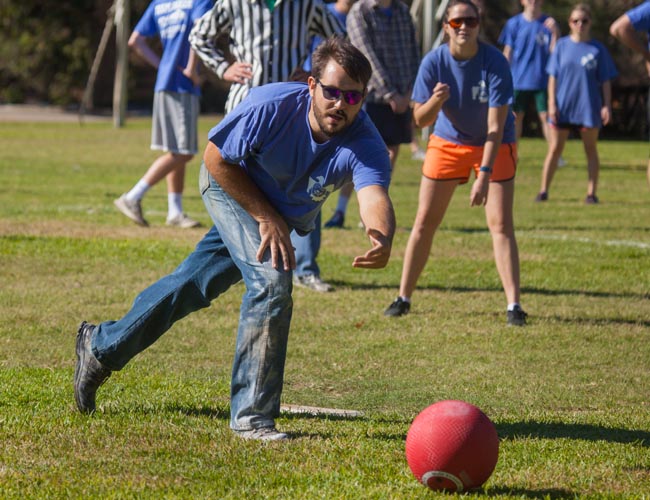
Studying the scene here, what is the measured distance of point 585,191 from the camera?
16375 millimetres

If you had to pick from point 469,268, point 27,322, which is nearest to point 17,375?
point 27,322

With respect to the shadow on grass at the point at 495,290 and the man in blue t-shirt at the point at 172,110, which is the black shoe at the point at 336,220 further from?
the shadow on grass at the point at 495,290

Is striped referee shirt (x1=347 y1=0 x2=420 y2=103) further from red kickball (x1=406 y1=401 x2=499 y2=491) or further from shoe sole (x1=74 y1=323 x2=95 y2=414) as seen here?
red kickball (x1=406 y1=401 x2=499 y2=491)

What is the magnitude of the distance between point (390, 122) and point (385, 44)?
803mm

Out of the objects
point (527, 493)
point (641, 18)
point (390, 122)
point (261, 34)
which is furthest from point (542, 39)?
point (527, 493)

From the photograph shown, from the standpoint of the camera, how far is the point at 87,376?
5316mm

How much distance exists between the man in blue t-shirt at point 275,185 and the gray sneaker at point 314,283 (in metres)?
3.80

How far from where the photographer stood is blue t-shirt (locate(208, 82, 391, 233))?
15.3 ft

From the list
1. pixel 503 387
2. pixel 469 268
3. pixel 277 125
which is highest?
pixel 277 125

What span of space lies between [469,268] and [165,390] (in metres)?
4.59

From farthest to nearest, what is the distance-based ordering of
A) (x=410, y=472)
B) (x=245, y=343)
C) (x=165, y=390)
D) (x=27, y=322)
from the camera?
(x=27, y=322) → (x=165, y=390) → (x=245, y=343) → (x=410, y=472)

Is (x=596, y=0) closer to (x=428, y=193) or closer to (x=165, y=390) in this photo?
(x=428, y=193)

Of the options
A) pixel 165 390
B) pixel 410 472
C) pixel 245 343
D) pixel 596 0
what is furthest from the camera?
pixel 596 0

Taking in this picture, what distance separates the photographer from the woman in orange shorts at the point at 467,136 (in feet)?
24.1
